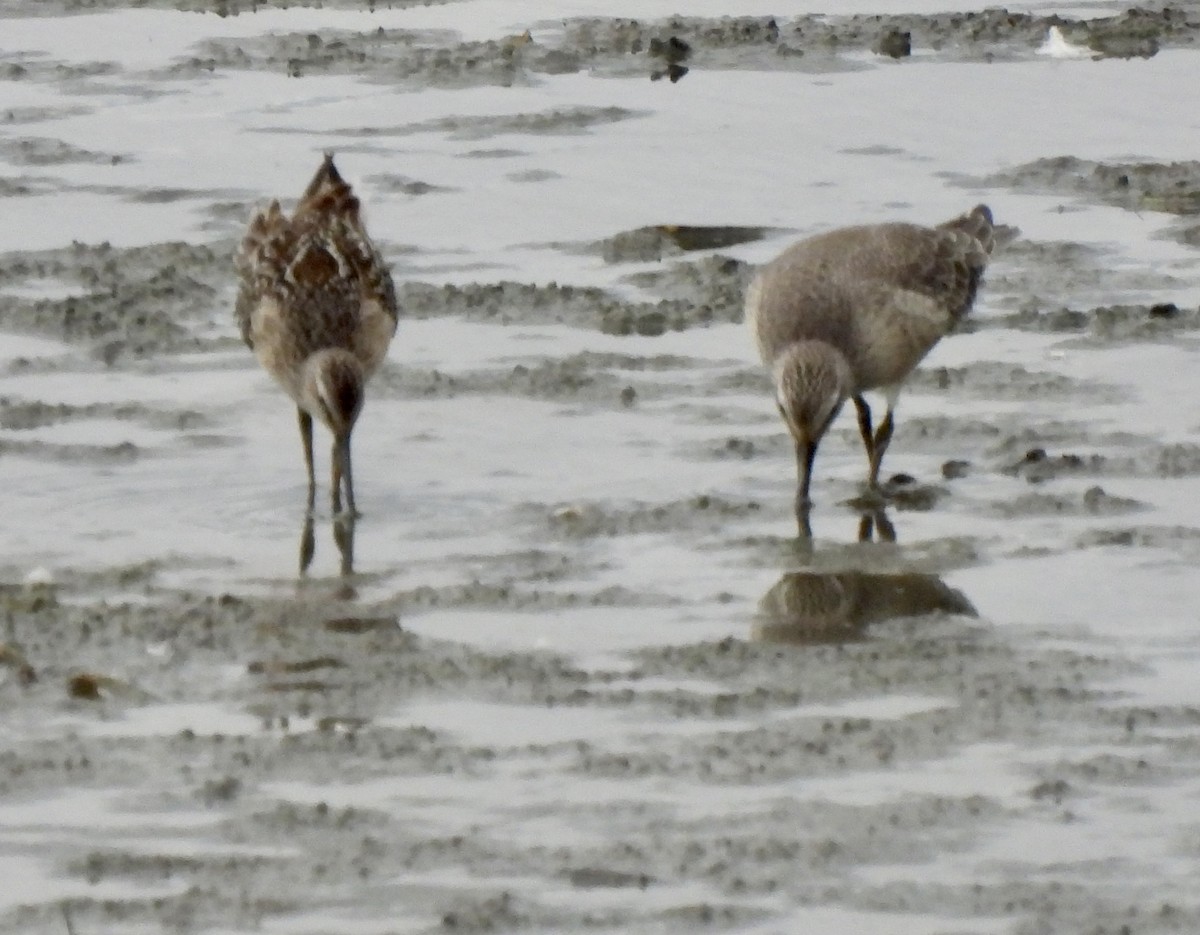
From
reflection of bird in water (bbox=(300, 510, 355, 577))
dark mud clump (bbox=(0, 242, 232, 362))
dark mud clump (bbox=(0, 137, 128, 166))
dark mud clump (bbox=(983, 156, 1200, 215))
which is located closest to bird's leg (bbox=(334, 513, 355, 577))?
reflection of bird in water (bbox=(300, 510, 355, 577))

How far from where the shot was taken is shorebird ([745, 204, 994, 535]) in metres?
11.3

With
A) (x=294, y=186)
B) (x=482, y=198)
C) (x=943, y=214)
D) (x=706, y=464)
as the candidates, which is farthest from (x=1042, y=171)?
(x=706, y=464)

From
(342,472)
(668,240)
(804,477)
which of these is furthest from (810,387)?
(668,240)

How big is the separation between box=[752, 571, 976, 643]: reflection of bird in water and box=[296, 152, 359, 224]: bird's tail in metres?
3.32

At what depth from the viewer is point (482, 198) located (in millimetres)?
15930

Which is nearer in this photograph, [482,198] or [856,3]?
[482,198]

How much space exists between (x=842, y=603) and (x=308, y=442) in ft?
8.73

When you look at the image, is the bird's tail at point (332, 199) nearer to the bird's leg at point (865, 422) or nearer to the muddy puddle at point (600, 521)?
the muddy puddle at point (600, 521)

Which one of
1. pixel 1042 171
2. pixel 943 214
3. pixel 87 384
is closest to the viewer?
pixel 87 384

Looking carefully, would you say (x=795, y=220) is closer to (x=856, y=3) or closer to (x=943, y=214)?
(x=943, y=214)

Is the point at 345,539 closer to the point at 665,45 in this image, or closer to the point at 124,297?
the point at 124,297

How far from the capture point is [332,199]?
504 inches

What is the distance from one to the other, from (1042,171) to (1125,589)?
6.58 metres

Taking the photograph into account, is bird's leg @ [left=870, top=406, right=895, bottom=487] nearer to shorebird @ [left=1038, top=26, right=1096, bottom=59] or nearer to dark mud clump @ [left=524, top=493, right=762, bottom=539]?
dark mud clump @ [left=524, top=493, right=762, bottom=539]
